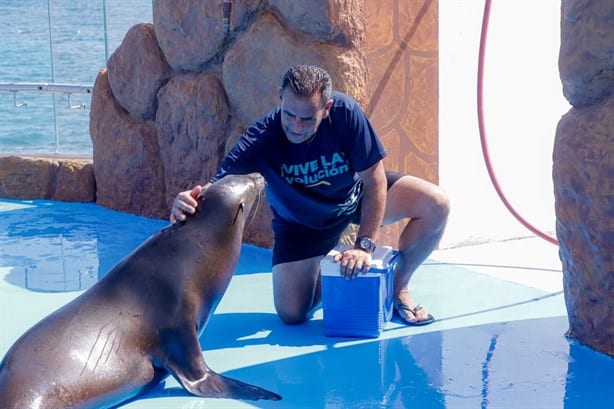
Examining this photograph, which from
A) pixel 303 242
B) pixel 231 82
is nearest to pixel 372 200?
pixel 303 242

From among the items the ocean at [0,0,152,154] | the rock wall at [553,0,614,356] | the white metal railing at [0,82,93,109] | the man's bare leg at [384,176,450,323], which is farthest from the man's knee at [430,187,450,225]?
the ocean at [0,0,152,154]

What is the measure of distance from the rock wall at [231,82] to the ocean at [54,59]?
574cm

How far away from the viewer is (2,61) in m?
27.1

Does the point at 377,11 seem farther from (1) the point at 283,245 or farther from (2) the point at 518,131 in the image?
(1) the point at 283,245

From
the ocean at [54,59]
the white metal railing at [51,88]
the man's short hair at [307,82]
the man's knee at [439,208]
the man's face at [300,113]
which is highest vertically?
the man's short hair at [307,82]

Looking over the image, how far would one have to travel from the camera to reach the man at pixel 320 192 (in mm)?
3445

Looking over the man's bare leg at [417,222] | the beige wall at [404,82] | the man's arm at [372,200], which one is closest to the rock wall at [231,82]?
the beige wall at [404,82]

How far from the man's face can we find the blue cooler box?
1.86ft


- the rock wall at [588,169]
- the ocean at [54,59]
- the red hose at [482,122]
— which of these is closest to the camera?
the rock wall at [588,169]

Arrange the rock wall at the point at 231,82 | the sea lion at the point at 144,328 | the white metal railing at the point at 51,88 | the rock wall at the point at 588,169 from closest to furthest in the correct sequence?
the sea lion at the point at 144,328 < the rock wall at the point at 588,169 < the rock wall at the point at 231,82 < the white metal railing at the point at 51,88

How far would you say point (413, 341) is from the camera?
11.9 ft

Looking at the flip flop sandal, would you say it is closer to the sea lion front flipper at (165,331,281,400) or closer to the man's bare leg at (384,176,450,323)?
the man's bare leg at (384,176,450,323)

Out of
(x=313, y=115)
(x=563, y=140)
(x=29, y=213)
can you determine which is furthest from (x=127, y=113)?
(x=563, y=140)

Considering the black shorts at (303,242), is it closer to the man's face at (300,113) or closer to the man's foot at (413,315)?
the man's foot at (413,315)
